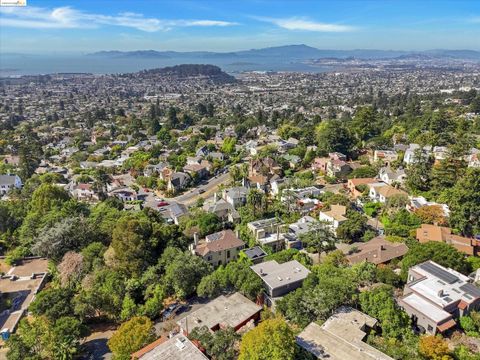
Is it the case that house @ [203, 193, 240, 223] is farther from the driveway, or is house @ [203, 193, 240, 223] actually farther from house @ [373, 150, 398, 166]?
house @ [373, 150, 398, 166]

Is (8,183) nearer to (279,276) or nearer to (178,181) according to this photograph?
(178,181)

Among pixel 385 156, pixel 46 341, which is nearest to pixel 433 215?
pixel 385 156

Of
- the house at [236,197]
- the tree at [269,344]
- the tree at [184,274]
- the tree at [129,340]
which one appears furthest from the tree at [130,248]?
the house at [236,197]

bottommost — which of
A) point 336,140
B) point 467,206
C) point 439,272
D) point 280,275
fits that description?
point 280,275

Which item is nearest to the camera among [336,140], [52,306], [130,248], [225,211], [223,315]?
[223,315]

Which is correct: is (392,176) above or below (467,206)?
below

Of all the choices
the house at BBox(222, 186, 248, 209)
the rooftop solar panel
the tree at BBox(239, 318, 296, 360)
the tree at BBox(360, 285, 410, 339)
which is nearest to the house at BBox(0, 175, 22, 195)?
the house at BBox(222, 186, 248, 209)

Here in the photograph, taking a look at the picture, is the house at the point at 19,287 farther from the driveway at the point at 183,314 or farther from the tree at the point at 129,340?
the driveway at the point at 183,314

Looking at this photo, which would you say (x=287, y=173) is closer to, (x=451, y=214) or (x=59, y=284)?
(x=451, y=214)
